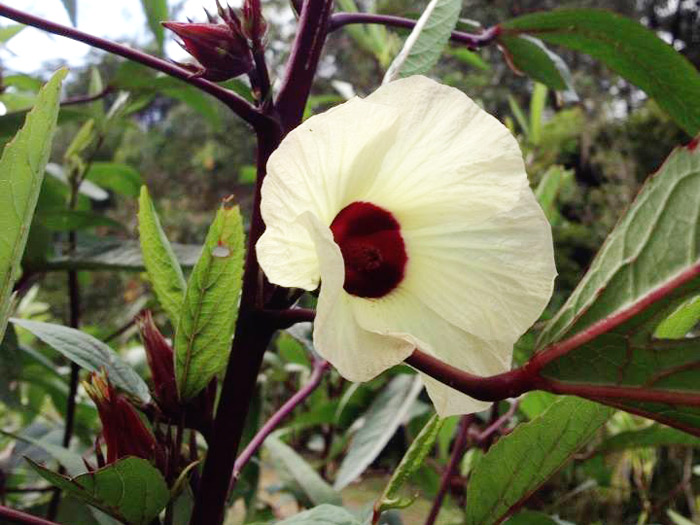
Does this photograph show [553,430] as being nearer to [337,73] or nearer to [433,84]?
[433,84]

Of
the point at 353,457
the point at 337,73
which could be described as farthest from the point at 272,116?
the point at 337,73

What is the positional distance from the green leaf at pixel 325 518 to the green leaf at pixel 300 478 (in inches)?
13.8

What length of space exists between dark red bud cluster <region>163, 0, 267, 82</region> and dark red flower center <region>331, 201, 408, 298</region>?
0.42ft

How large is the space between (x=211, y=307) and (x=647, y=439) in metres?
0.66

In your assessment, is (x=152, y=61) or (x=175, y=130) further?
(x=175, y=130)

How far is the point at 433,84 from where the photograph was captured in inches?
13.9

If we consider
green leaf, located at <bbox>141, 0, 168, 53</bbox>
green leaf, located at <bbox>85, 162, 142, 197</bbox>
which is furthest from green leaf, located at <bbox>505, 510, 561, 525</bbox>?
green leaf, located at <bbox>85, 162, 142, 197</bbox>

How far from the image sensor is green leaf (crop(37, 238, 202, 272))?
0.81 metres

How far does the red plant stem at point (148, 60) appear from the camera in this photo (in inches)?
17.4

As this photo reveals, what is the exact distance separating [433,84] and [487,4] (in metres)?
10.6

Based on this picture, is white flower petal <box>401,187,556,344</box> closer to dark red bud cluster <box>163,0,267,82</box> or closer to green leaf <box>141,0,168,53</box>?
dark red bud cluster <box>163,0,267,82</box>

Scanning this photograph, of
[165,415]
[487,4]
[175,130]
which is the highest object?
Result: [487,4]

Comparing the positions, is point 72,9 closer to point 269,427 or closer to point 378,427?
point 269,427

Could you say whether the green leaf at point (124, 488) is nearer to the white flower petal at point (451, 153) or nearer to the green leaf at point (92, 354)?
the green leaf at point (92, 354)
